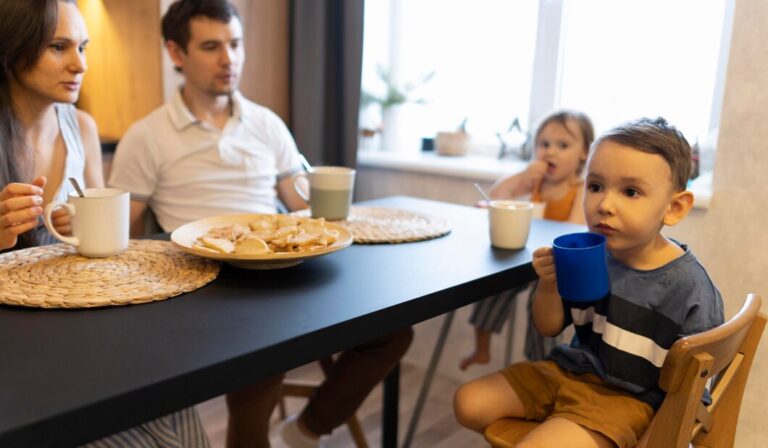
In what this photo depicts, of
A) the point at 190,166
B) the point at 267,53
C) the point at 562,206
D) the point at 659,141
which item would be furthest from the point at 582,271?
the point at 267,53

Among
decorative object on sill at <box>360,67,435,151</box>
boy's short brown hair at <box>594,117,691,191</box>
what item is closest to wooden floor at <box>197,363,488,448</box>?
decorative object on sill at <box>360,67,435,151</box>

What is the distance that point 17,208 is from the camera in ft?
3.24

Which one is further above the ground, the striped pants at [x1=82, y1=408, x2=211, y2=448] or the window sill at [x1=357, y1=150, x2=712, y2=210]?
the window sill at [x1=357, y1=150, x2=712, y2=210]

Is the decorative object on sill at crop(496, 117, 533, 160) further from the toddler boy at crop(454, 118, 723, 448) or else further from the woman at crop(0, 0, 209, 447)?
the woman at crop(0, 0, 209, 447)

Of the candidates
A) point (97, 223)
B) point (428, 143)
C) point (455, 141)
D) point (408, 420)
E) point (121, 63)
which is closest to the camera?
point (97, 223)

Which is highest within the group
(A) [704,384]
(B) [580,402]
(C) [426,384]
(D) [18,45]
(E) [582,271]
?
(D) [18,45]

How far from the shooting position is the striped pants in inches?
35.0

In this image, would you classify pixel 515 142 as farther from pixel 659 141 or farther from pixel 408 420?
pixel 659 141

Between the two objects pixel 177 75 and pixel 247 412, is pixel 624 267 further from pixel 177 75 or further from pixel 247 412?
pixel 177 75

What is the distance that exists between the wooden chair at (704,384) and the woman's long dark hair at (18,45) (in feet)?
3.47

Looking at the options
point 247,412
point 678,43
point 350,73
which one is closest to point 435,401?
point 247,412

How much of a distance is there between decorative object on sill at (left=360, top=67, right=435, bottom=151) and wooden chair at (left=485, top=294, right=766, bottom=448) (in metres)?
1.84

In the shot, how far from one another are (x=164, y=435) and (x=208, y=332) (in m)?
0.24

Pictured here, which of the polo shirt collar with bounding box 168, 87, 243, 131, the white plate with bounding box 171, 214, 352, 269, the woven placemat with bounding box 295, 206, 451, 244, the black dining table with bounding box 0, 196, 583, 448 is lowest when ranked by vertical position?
the black dining table with bounding box 0, 196, 583, 448
